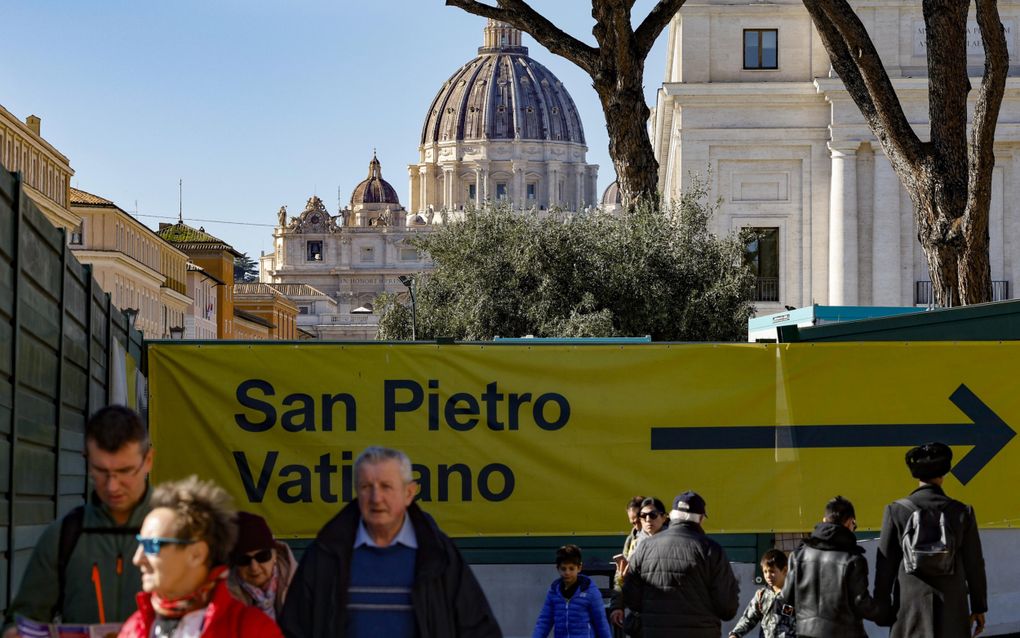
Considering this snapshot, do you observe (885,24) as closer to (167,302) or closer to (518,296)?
(518,296)

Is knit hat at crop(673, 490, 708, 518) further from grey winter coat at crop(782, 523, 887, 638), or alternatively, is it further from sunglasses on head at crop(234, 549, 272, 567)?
sunglasses on head at crop(234, 549, 272, 567)

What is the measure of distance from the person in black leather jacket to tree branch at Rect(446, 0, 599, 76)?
10.8m

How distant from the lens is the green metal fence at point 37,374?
573 centimetres

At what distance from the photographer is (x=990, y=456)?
33.5 ft

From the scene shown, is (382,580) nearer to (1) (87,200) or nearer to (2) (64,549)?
(2) (64,549)

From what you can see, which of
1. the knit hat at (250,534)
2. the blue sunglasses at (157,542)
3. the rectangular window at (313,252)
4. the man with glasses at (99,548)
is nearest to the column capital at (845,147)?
the knit hat at (250,534)

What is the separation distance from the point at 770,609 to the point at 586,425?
1817 millimetres

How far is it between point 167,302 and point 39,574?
8219 centimetres

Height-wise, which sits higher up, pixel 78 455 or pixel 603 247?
pixel 603 247

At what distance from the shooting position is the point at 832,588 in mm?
7363

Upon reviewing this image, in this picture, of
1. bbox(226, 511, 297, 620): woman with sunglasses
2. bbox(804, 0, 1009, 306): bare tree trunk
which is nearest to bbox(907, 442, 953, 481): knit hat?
bbox(226, 511, 297, 620): woman with sunglasses

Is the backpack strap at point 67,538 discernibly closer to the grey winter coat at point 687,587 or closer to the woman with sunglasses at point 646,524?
the grey winter coat at point 687,587

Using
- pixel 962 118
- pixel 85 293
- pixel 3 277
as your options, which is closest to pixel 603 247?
pixel 962 118

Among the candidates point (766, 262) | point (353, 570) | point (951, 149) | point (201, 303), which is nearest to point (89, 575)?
point (353, 570)
